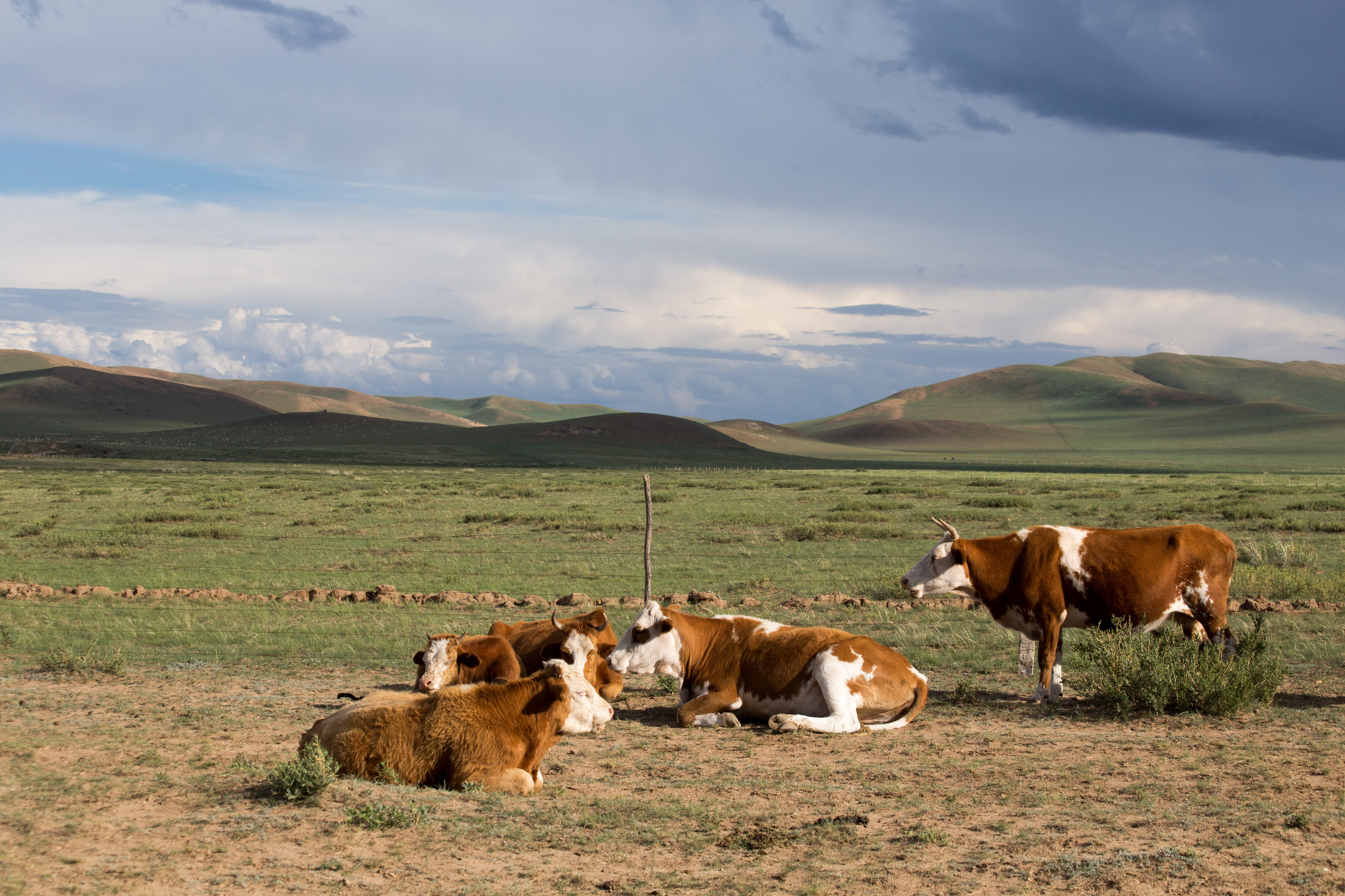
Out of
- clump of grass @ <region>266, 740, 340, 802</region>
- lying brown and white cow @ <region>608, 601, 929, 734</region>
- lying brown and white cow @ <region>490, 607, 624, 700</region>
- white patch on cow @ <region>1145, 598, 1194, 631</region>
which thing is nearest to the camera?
clump of grass @ <region>266, 740, 340, 802</region>

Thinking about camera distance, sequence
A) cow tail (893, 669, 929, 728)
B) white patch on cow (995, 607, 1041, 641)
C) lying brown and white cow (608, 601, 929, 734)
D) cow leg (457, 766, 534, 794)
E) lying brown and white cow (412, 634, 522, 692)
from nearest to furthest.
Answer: cow leg (457, 766, 534, 794)
lying brown and white cow (412, 634, 522, 692)
lying brown and white cow (608, 601, 929, 734)
cow tail (893, 669, 929, 728)
white patch on cow (995, 607, 1041, 641)

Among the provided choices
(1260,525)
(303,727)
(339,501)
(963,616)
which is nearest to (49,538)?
(339,501)

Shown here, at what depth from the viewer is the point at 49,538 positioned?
23672mm

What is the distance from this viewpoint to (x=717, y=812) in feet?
20.6

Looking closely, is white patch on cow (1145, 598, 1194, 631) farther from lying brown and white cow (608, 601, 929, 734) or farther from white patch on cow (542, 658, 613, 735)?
white patch on cow (542, 658, 613, 735)

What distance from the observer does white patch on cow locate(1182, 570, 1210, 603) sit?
9.63m

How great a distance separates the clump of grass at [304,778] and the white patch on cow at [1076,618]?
7.02 m

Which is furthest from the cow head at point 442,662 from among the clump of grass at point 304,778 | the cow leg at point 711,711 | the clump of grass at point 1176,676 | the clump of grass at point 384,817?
the clump of grass at point 1176,676

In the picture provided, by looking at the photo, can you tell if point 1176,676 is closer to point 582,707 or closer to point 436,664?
point 582,707

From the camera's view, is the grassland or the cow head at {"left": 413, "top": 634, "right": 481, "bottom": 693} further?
the cow head at {"left": 413, "top": 634, "right": 481, "bottom": 693}

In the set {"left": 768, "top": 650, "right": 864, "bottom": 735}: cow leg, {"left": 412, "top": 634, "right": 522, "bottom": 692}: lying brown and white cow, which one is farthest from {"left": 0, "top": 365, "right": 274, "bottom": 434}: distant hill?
{"left": 768, "top": 650, "right": 864, "bottom": 735}: cow leg

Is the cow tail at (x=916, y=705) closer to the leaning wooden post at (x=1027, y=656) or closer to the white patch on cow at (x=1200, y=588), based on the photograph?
the leaning wooden post at (x=1027, y=656)

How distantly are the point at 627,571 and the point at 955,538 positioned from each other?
10567 mm

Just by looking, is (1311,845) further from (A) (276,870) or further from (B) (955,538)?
(A) (276,870)
